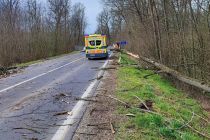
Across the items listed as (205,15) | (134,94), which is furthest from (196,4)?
(134,94)

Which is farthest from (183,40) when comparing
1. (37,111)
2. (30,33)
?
(30,33)

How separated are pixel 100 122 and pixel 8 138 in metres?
1.93

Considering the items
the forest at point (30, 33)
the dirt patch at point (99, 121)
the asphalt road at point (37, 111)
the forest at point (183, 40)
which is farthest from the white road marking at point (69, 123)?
the forest at point (30, 33)

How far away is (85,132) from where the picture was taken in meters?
6.77

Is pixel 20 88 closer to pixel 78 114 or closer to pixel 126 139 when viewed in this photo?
pixel 78 114

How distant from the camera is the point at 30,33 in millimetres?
52219

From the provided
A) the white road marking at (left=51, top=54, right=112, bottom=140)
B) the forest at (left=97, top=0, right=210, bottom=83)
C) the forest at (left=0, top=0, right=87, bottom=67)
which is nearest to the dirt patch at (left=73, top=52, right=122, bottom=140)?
the white road marking at (left=51, top=54, right=112, bottom=140)

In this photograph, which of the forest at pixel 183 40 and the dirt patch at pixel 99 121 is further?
the forest at pixel 183 40

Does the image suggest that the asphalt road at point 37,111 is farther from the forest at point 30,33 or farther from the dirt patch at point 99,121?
the forest at point 30,33

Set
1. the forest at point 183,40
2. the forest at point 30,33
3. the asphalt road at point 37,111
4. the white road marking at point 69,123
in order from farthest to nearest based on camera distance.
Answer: the forest at point 30,33
the forest at point 183,40
the asphalt road at point 37,111
the white road marking at point 69,123

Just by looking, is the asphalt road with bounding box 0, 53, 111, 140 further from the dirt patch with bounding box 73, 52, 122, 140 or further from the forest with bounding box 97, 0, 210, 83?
the forest with bounding box 97, 0, 210, 83

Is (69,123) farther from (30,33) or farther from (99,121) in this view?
(30,33)

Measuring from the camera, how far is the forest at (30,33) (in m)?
39.4

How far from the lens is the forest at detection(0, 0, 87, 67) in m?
39.4
